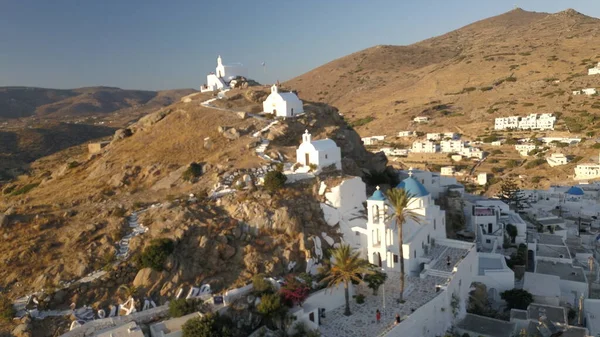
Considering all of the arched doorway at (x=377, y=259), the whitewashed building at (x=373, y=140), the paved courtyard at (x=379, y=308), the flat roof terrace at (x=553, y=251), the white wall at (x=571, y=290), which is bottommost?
the white wall at (x=571, y=290)

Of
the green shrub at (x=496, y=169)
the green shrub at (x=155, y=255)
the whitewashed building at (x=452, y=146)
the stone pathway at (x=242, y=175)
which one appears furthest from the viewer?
the whitewashed building at (x=452, y=146)

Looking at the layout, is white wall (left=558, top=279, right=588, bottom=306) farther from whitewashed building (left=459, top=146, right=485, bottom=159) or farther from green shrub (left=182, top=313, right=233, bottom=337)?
whitewashed building (left=459, top=146, right=485, bottom=159)

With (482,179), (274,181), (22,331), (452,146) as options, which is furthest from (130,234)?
(452,146)

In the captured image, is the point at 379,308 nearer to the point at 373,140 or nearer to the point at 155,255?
the point at 155,255

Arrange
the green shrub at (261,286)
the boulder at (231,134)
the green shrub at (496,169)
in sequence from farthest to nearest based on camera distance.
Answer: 1. the green shrub at (496,169)
2. the boulder at (231,134)
3. the green shrub at (261,286)

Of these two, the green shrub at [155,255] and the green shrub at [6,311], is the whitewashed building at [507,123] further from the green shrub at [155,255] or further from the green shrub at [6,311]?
the green shrub at [6,311]

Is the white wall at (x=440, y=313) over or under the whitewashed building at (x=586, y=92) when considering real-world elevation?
under

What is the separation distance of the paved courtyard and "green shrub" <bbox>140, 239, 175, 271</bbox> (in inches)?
332

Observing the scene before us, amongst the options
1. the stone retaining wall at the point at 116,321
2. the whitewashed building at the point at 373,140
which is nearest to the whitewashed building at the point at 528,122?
the whitewashed building at the point at 373,140

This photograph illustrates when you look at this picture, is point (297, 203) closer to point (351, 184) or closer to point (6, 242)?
point (351, 184)

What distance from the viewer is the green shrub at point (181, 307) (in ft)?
63.6

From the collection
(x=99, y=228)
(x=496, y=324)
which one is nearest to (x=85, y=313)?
(x=99, y=228)

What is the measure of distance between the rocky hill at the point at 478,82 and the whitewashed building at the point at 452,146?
732cm

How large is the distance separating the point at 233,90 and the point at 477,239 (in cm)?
2827
